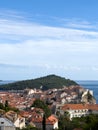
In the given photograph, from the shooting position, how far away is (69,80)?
170 metres

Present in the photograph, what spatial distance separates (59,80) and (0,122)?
13320 centimetres

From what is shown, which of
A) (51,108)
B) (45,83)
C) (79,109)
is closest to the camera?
(51,108)

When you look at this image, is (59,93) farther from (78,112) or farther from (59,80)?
(59,80)

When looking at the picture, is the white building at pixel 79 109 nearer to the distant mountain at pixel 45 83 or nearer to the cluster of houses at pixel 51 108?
the cluster of houses at pixel 51 108

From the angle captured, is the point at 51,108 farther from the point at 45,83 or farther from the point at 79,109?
the point at 45,83

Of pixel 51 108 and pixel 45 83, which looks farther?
pixel 45 83

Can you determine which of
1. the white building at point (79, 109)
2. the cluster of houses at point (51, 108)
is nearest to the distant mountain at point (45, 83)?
the cluster of houses at point (51, 108)

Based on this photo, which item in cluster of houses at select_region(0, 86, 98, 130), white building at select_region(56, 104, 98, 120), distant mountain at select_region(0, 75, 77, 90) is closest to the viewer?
cluster of houses at select_region(0, 86, 98, 130)

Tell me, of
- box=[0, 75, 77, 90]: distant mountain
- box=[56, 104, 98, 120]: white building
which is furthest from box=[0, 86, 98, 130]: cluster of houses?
box=[0, 75, 77, 90]: distant mountain

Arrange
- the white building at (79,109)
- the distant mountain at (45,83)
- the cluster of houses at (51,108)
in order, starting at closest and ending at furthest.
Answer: the cluster of houses at (51,108) → the white building at (79,109) → the distant mountain at (45,83)

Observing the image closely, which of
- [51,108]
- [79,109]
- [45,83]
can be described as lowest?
[79,109]

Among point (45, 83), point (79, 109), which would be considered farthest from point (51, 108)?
point (45, 83)

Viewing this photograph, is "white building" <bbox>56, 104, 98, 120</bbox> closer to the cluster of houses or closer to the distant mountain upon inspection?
the cluster of houses

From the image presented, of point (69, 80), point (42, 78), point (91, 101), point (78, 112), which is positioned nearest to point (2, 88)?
point (42, 78)
